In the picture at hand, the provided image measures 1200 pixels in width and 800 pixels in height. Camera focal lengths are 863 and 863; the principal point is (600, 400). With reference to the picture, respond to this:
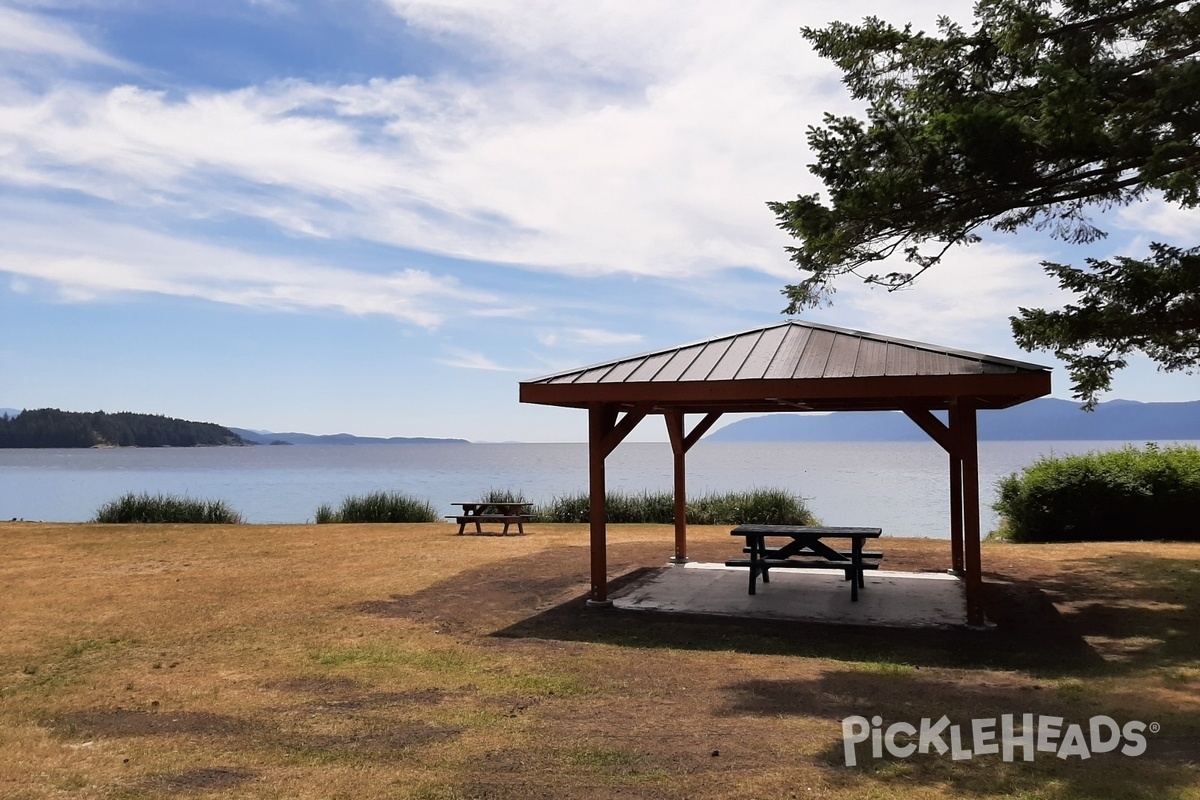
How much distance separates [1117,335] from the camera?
24.8ft

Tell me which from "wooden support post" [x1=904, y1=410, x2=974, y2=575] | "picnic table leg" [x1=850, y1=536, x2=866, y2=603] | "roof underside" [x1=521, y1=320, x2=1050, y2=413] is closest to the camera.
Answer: "roof underside" [x1=521, y1=320, x2=1050, y2=413]

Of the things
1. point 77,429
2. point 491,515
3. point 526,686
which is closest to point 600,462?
point 526,686

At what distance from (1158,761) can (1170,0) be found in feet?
20.5

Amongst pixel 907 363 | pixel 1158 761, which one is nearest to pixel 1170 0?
pixel 907 363

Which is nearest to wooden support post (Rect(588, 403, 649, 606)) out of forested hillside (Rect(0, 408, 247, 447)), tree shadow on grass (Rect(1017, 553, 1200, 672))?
tree shadow on grass (Rect(1017, 553, 1200, 672))

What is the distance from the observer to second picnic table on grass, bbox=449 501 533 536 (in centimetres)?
1550

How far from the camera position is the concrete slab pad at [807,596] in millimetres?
8125

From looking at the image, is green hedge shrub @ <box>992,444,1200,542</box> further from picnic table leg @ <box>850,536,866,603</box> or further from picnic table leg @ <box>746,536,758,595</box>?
picnic table leg @ <box>746,536,758,595</box>

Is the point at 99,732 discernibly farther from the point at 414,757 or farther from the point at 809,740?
the point at 809,740

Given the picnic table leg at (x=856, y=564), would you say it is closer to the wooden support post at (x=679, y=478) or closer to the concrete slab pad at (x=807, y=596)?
the concrete slab pad at (x=807, y=596)

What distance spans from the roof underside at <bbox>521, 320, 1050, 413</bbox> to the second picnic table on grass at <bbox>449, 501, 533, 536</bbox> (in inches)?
279

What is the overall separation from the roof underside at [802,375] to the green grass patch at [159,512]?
12.4 metres

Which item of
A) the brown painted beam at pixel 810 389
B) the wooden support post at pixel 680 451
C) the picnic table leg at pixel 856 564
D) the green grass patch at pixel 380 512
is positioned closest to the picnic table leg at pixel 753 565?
the picnic table leg at pixel 856 564

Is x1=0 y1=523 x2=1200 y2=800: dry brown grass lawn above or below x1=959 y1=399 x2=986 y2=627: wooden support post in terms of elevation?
below
